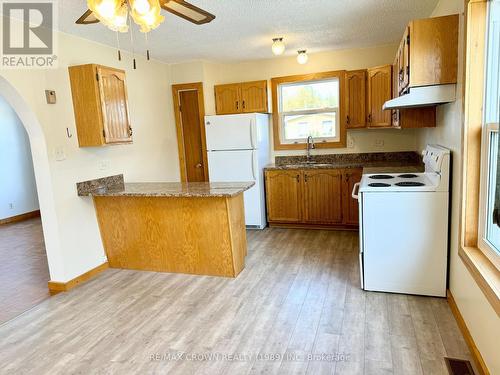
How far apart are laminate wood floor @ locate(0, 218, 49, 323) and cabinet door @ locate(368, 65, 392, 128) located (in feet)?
13.2

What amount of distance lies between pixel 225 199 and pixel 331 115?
2485 mm

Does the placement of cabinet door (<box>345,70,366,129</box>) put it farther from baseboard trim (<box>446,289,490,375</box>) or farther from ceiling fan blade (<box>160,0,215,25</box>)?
ceiling fan blade (<box>160,0,215,25</box>)

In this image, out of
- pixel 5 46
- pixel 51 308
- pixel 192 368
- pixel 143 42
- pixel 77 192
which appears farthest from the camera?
pixel 143 42

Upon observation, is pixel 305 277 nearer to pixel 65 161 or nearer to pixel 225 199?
pixel 225 199

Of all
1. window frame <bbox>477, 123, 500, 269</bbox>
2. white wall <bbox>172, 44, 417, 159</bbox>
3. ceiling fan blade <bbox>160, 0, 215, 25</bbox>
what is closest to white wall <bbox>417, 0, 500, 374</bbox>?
window frame <bbox>477, 123, 500, 269</bbox>

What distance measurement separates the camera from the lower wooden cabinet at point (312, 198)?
14.4 feet

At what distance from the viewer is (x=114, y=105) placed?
10.8 ft

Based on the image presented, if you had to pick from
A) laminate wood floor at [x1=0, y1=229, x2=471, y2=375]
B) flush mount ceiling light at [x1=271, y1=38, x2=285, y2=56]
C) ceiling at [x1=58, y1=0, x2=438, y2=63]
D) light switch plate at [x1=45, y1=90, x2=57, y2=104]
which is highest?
ceiling at [x1=58, y1=0, x2=438, y2=63]

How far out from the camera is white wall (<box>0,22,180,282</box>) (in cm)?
297

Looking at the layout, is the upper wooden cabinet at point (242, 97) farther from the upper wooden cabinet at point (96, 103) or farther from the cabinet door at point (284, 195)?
the upper wooden cabinet at point (96, 103)

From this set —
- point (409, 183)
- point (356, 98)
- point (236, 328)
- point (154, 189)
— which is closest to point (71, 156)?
point (154, 189)

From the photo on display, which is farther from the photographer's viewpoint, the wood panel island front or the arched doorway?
the wood panel island front

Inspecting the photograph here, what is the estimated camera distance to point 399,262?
2707 mm

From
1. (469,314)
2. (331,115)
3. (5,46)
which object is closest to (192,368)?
(469,314)
